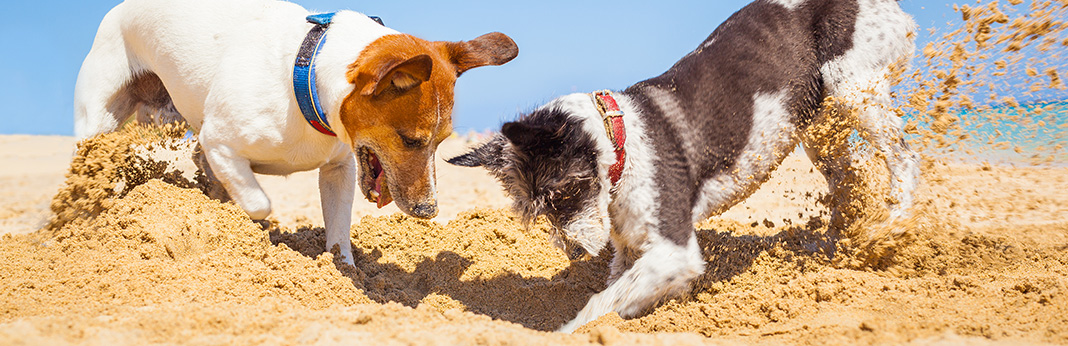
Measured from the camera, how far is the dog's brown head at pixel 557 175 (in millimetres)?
2953

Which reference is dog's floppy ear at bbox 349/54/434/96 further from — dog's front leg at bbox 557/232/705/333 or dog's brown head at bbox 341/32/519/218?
dog's front leg at bbox 557/232/705/333

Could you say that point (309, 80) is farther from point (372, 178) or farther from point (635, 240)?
point (635, 240)

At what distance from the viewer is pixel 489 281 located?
12.7 feet

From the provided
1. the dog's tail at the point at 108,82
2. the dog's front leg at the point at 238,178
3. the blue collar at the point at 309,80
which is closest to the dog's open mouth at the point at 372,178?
the blue collar at the point at 309,80

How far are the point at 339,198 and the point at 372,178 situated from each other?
0.82 metres

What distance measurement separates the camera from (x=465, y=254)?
14.2 feet

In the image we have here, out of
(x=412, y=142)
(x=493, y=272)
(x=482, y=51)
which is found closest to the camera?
(x=412, y=142)

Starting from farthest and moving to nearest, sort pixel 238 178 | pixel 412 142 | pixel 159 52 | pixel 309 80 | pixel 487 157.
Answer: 1. pixel 159 52
2. pixel 238 178
3. pixel 487 157
4. pixel 309 80
5. pixel 412 142

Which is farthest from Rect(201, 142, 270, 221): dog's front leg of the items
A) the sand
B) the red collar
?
the red collar

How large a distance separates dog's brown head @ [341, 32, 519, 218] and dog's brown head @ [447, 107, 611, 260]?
0.30m

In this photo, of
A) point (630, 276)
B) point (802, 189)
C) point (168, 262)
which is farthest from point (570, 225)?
point (802, 189)

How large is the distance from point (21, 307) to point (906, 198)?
166 inches

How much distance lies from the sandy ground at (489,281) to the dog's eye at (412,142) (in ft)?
2.50

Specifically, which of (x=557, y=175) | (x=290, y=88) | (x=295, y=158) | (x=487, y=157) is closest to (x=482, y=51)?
(x=487, y=157)
